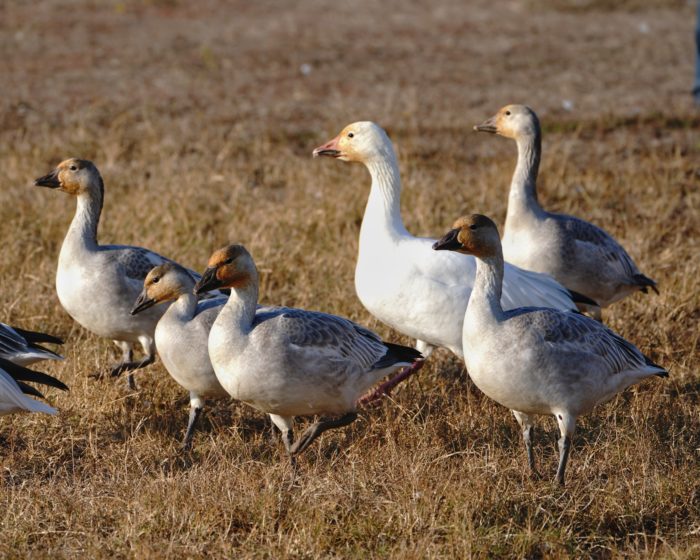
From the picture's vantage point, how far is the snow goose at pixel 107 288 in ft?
19.8

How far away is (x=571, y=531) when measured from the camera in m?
4.30

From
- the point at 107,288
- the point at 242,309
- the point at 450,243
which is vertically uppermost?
the point at 450,243

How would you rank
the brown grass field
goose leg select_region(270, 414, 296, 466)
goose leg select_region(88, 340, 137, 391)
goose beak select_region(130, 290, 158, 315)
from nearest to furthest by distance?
the brown grass field
goose leg select_region(270, 414, 296, 466)
goose beak select_region(130, 290, 158, 315)
goose leg select_region(88, 340, 137, 391)

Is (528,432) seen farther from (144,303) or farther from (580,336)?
(144,303)

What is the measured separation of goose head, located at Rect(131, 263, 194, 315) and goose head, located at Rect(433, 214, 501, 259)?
1.34 metres

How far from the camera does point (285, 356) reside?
4.88 m

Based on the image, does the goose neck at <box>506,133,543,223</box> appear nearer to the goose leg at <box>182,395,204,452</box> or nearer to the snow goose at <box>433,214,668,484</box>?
the snow goose at <box>433,214,668,484</box>

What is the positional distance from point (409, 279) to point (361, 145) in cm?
105

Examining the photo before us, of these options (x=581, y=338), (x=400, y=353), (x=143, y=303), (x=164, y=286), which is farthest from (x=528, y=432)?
(x=143, y=303)

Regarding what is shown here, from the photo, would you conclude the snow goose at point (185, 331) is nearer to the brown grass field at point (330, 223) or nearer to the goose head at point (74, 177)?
the brown grass field at point (330, 223)

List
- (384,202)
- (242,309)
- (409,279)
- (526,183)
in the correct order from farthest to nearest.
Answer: (526,183) → (384,202) → (409,279) → (242,309)

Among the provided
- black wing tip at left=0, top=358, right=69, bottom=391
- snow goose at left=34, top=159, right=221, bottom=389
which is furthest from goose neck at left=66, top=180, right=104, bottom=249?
black wing tip at left=0, top=358, right=69, bottom=391

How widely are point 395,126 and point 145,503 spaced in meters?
7.47

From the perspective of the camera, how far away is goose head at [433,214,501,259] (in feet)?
16.0
